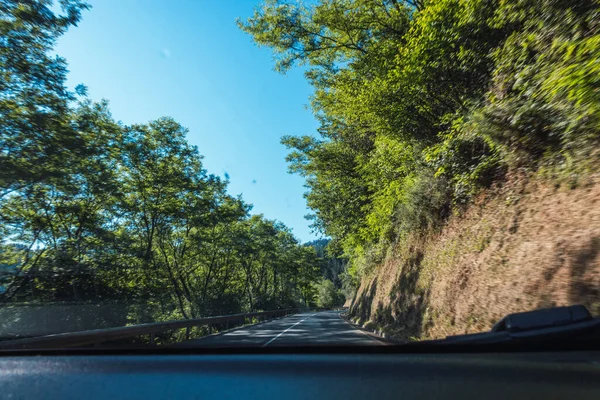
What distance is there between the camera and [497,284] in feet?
23.3

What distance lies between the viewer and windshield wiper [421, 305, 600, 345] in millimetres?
→ 2301

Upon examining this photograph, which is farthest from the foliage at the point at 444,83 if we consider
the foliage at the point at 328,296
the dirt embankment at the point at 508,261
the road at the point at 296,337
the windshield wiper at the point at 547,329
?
the foliage at the point at 328,296

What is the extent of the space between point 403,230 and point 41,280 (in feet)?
53.3

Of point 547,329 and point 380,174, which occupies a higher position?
point 380,174

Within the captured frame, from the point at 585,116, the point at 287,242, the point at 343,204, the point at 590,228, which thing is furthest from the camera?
the point at 287,242

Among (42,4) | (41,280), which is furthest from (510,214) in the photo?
(41,280)

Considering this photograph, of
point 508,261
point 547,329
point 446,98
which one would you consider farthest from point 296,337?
point 547,329

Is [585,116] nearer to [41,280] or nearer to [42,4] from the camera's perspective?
[42,4]

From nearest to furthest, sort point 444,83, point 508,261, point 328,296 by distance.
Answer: point 508,261 < point 444,83 < point 328,296

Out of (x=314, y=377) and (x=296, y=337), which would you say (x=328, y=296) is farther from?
(x=314, y=377)

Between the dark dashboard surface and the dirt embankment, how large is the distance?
373 centimetres

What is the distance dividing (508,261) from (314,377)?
6.68 meters

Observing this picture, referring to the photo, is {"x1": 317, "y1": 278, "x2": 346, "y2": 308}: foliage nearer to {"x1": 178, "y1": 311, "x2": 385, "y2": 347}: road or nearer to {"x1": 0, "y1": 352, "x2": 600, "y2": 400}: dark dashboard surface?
{"x1": 178, "y1": 311, "x2": 385, "y2": 347}: road

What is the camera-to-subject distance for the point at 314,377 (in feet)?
6.65
